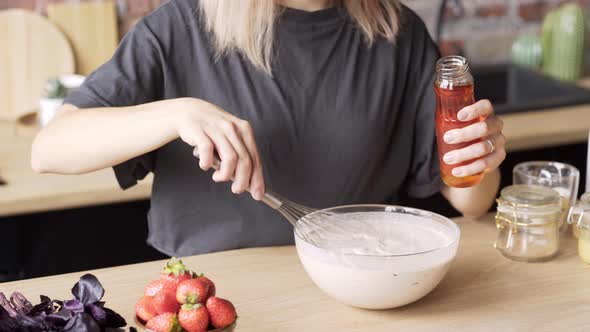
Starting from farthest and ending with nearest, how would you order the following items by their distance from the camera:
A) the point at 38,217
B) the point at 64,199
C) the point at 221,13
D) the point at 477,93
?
the point at 477,93, the point at 38,217, the point at 64,199, the point at 221,13

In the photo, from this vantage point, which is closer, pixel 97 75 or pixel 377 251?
pixel 377 251

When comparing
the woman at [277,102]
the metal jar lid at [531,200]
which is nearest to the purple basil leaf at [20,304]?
the woman at [277,102]

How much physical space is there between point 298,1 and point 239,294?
1.97 ft

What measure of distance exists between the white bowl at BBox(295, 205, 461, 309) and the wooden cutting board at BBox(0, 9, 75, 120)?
4.83 feet

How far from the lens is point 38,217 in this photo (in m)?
2.04

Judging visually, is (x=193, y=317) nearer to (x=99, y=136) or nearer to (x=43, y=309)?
(x=43, y=309)

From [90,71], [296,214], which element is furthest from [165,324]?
[90,71]

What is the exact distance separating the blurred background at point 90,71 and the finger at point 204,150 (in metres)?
0.78

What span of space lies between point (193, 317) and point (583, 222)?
728 mm

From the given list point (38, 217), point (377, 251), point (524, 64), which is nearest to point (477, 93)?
point (524, 64)

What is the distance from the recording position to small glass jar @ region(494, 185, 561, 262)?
53.7 inches

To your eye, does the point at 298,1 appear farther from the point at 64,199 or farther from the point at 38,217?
the point at 38,217

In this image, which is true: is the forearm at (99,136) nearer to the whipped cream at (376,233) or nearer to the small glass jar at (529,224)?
the whipped cream at (376,233)

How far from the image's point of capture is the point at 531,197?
1384 mm
